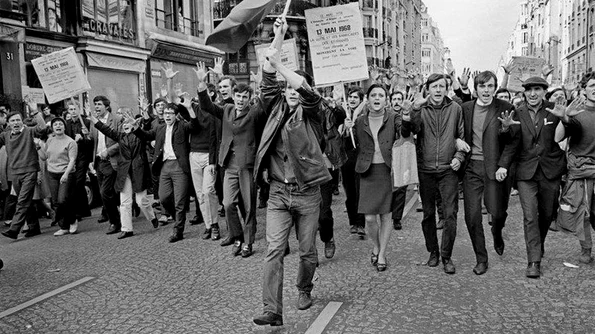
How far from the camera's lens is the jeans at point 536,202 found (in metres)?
5.98

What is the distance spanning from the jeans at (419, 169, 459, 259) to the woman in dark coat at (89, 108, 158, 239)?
456 cm

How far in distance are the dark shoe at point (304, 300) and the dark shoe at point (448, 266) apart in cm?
171

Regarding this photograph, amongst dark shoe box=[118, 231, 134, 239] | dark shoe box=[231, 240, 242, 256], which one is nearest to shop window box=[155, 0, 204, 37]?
dark shoe box=[118, 231, 134, 239]

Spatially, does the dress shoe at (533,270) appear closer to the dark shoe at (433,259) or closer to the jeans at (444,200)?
the jeans at (444,200)

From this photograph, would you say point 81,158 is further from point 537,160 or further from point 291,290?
point 537,160

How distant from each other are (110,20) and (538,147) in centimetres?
1869

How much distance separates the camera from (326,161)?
22.4 ft

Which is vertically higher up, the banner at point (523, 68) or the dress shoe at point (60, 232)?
the banner at point (523, 68)

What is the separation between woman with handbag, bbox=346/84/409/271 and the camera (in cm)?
625

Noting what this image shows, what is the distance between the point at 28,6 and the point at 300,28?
29995 millimetres

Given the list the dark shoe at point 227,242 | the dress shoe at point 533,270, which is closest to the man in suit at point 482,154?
the dress shoe at point 533,270

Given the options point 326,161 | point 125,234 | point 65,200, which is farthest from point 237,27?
point 65,200

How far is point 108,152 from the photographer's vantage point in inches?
363

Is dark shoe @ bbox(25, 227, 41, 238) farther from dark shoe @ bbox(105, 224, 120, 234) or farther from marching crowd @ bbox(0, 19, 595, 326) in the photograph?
dark shoe @ bbox(105, 224, 120, 234)
